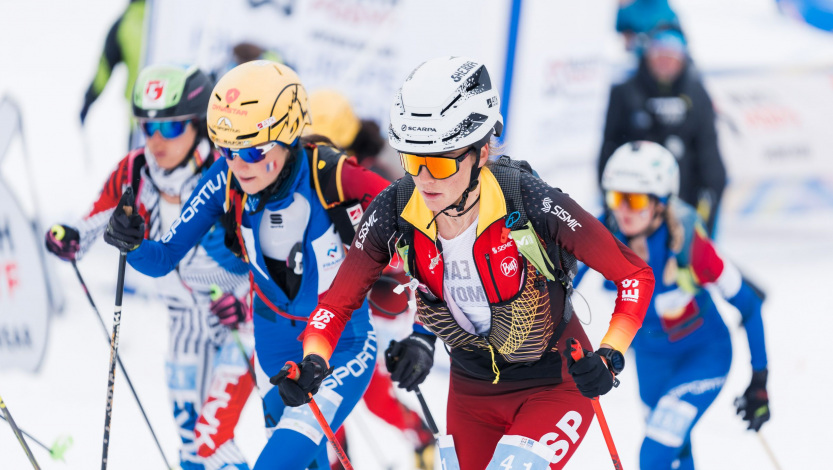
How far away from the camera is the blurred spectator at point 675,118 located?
825 centimetres

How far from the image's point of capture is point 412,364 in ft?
11.7

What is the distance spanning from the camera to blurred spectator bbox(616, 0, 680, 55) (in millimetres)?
9766

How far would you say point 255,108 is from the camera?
3688 mm

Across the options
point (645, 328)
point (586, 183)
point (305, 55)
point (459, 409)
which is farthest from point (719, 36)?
point (459, 409)

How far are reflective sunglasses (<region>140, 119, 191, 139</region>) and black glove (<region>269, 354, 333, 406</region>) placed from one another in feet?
6.26

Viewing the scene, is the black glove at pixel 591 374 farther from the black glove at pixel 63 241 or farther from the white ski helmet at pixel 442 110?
the black glove at pixel 63 241

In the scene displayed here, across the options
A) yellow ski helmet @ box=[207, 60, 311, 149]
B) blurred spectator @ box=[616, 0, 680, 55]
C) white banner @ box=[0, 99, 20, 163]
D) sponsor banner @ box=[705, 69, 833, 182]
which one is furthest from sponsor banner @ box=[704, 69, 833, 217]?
yellow ski helmet @ box=[207, 60, 311, 149]

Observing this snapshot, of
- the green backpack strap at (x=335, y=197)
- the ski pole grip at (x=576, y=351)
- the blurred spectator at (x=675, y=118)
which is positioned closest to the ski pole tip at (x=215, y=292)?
the green backpack strap at (x=335, y=197)

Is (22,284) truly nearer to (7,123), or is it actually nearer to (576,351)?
(7,123)

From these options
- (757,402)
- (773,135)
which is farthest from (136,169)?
(773,135)

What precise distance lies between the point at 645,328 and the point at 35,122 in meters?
11.2

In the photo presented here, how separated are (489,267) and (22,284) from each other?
182 inches

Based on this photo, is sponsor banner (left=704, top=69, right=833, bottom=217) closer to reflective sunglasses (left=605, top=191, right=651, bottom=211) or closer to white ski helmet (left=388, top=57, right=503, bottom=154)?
reflective sunglasses (left=605, top=191, right=651, bottom=211)

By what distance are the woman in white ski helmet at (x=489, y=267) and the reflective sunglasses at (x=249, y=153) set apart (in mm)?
609
